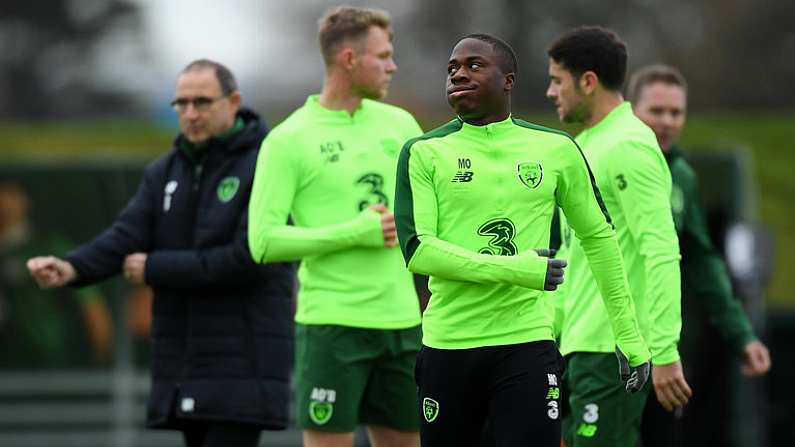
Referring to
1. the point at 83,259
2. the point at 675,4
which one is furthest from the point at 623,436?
the point at 675,4

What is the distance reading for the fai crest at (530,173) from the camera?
5711 millimetres

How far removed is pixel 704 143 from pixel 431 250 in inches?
544

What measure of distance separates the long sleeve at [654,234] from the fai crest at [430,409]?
1.16m

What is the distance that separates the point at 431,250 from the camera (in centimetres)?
559

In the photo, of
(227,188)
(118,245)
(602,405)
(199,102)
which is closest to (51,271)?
(118,245)

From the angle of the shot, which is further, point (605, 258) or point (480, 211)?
point (605, 258)

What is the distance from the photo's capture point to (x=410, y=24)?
33906 millimetres

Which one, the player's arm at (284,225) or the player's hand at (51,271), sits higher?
the player's arm at (284,225)

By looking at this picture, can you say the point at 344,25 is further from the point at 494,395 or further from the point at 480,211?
the point at 494,395

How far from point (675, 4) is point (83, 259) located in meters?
26.9

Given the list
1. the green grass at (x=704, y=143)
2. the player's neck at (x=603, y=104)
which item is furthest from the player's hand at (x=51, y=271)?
the green grass at (x=704, y=143)

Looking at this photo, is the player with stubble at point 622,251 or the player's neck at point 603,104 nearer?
the player with stubble at point 622,251

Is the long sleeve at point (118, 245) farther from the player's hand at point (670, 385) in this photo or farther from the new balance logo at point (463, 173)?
the player's hand at point (670, 385)

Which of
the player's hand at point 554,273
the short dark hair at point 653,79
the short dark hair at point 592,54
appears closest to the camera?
the player's hand at point 554,273
